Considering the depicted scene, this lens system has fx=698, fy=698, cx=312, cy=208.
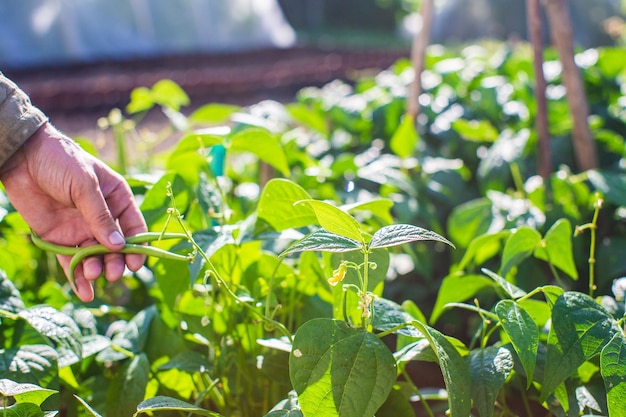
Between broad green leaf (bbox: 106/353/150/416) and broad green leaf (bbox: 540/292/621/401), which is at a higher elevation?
broad green leaf (bbox: 540/292/621/401)

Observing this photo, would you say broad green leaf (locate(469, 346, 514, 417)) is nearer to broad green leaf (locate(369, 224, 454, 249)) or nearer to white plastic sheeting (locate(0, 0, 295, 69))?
broad green leaf (locate(369, 224, 454, 249))

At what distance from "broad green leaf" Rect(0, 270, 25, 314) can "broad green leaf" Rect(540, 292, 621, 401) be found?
0.69 m

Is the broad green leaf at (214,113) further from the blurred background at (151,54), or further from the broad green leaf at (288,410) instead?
the blurred background at (151,54)

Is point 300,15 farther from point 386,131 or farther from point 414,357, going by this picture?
point 414,357

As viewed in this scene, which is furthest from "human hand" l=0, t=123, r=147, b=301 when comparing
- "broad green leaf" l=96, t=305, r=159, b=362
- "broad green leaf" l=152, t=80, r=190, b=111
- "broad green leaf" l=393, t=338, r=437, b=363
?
"broad green leaf" l=152, t=80, r=190, b=111

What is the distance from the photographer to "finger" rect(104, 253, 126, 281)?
2.96 feet

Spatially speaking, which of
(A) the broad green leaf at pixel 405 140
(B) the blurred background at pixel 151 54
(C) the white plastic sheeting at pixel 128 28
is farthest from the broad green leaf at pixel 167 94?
(C) the white plastic sheeting at pixel 128 28

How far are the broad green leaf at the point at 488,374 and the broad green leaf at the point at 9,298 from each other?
0.61 m

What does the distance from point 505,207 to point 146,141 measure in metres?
0.88

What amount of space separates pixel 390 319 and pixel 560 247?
336 mm

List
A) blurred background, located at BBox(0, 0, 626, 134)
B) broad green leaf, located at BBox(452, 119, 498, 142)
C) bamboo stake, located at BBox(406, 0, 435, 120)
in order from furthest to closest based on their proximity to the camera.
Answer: blurred background, located at BBox(0, 0, 626, 134) → bamboo stake, located at BBox(406, 0, 435, 120) → broad green leaf, located at BBox(452, 119, 498, 142)

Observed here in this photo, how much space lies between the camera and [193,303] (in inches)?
40.8

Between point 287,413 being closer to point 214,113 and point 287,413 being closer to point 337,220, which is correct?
point 337,220

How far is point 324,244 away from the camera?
2.40 ft
